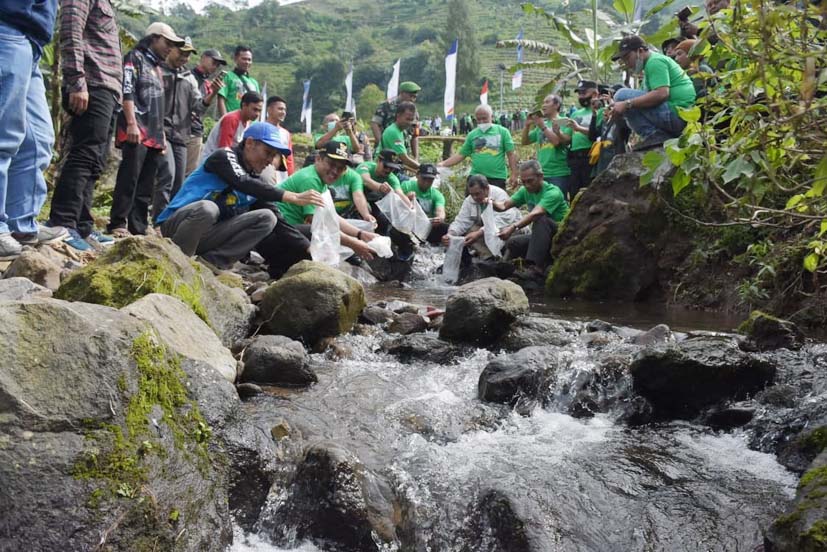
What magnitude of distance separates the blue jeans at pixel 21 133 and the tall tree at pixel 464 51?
257 ft

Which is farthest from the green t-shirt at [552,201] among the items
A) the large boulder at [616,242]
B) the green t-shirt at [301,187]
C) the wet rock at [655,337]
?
the wet rock at [655,337]

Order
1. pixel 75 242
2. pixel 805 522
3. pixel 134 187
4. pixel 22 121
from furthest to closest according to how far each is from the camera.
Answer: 1. pixel 134 187
2. pixel 75 242
3. pixel 22 121
4. pixel 805 522

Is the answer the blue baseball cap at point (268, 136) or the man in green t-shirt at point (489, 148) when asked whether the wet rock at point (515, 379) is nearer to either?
the blue baseball cap at point (268, 136)

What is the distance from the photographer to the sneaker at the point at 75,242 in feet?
20.2

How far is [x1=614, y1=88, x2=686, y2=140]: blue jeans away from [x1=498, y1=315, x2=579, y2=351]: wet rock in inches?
114

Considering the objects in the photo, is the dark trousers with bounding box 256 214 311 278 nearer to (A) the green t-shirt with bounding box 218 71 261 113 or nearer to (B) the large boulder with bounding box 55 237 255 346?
(B) the large boulder with bounding box 55 237 255 346

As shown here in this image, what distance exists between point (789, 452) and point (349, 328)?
337 cm

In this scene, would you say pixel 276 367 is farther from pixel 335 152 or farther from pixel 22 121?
pixel 335 152

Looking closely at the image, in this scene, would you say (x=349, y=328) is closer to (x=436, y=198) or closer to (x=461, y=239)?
(x=461, y=239)

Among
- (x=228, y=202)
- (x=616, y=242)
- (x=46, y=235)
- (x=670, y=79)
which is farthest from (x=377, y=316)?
(x=670, y=79)

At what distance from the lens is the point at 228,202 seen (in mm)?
6957

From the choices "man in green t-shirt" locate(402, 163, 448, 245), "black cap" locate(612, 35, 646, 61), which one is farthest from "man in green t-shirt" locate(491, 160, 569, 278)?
"black cap" locate(612, 35, 646, 61)

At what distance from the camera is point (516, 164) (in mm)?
11602

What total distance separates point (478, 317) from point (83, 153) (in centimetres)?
325
